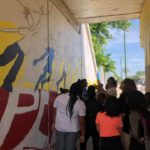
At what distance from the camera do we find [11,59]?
239 inches

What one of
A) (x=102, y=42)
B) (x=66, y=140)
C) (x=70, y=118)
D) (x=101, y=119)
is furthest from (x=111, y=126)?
(x=102, y=42)

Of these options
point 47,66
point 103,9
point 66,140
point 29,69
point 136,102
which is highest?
point 103,9

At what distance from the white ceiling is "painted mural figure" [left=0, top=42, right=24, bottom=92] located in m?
5.27

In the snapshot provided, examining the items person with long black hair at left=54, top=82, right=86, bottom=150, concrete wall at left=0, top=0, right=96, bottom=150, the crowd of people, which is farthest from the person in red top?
concrete wall at left=0, top=0, right=96, bottom=150

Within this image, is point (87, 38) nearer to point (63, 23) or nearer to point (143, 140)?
point (63, 23)

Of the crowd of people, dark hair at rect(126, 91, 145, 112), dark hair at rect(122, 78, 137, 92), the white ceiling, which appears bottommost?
the crowd of people

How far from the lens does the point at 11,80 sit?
603 cm

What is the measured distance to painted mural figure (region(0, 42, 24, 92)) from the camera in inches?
227

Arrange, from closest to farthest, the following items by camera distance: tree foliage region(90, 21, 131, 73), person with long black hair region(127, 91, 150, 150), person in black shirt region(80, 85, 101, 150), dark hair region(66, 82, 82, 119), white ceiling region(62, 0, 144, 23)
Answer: person with long black hair region(127, 91, 150, 150) → dark hair region(66, 82, 82, 119) → person in black shirt region(80, 85, 101, 150) → white ceiling region(62, 0, 144, 23) → tree foliage region(90, 21, 131, 73)

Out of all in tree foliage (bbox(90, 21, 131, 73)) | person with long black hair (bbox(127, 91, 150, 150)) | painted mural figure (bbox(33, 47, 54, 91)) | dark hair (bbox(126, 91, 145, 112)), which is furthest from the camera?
tree foliage (bbox(90, 21, 131, 73))

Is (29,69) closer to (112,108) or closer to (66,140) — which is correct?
(66,140)

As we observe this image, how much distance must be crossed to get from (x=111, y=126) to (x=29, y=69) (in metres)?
2.19

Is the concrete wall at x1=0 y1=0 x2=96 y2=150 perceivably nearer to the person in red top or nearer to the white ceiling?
the person in red top

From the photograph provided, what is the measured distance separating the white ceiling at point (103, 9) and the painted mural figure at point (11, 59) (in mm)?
5269
